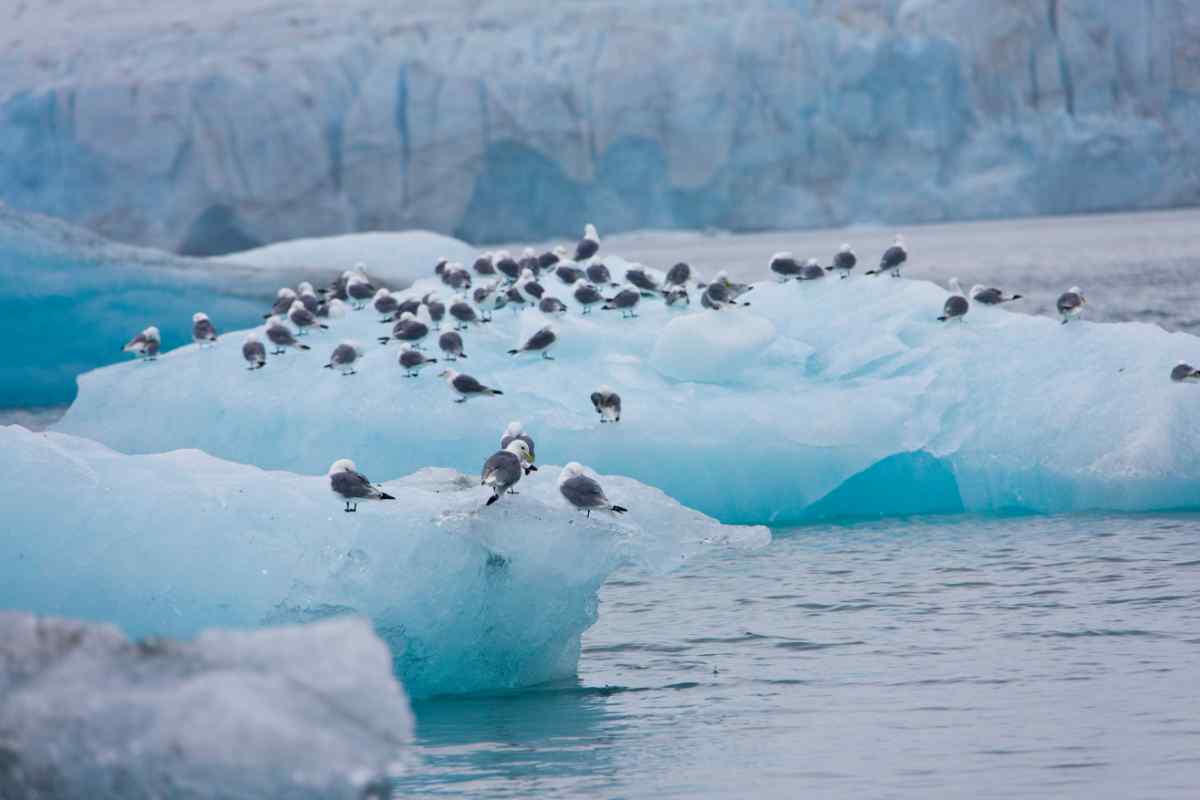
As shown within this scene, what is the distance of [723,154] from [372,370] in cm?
2549

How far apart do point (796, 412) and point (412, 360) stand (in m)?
2.89

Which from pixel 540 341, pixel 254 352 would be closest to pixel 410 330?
pixel 540 341

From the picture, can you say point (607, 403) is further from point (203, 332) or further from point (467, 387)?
Result: point (203, 332)

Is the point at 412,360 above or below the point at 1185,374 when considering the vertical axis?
above

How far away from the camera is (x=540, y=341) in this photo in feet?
40.2

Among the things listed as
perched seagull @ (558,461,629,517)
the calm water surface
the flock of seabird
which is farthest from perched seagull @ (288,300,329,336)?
perched seagull @ (558,461,629,517)

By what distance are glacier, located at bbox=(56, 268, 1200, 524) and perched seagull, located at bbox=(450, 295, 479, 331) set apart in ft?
0.36

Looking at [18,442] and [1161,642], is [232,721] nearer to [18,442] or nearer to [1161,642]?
[18,442]

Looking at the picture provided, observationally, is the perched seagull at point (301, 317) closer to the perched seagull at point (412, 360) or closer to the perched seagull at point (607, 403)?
the perched seagull at point (412, 360)

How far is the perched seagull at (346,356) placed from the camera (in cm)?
1234

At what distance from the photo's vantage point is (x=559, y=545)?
7352 mm

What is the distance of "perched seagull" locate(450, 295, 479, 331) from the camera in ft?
43.3

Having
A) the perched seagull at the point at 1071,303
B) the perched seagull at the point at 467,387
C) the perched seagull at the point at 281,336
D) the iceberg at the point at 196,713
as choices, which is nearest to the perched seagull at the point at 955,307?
the perched seagull at the point at 1071,303

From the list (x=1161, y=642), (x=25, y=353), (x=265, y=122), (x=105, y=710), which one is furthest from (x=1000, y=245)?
(x=105, y=710)
